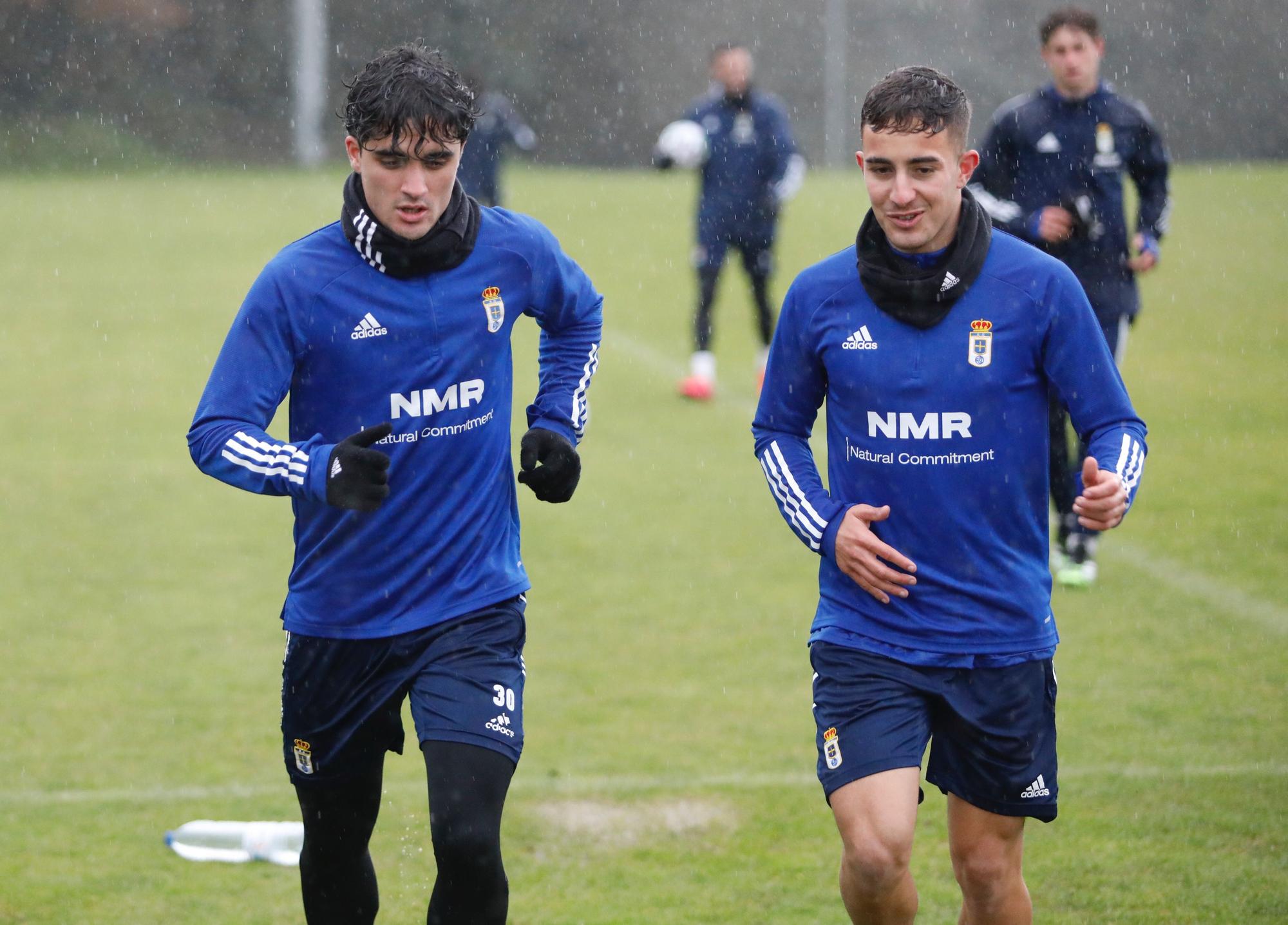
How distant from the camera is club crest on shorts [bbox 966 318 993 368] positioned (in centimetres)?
362

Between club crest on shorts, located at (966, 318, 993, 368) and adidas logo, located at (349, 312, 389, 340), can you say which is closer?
club crest on shorts, located at (966, 318, 993, 368)

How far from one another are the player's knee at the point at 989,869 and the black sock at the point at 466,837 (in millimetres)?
1036

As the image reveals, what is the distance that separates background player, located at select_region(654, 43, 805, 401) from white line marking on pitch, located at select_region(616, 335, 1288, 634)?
16.0ft

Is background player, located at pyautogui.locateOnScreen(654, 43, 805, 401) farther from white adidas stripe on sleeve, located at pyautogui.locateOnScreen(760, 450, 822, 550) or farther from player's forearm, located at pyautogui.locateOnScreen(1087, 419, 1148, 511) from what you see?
player's forearm, located at pyautogui.locateOnScreen(1087, 419, 1148, 511)

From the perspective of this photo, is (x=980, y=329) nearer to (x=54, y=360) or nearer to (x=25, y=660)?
(x=25, y=660)

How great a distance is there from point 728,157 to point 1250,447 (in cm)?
459

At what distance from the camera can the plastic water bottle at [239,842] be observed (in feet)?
16.3

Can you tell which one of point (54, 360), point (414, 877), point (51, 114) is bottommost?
point (414, 877)

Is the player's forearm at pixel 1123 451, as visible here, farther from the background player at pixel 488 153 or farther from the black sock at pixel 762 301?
the background player at pixel 488 153

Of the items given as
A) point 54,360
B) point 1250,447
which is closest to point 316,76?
point 54,360

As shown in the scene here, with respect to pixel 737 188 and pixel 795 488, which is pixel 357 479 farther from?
pixel 737 188

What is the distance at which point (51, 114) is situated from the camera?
38406 millimetres

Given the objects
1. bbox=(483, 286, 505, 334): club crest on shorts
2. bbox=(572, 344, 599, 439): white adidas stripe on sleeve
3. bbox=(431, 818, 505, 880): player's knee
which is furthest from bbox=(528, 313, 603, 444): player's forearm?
bbox=(431, 818, 505, 880): player's knee

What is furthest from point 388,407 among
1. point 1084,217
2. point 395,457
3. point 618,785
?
point 1084,217
